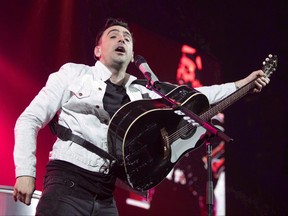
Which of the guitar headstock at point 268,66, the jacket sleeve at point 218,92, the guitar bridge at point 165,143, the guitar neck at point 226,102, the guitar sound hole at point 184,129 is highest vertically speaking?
the guitar headstock at point 268,66

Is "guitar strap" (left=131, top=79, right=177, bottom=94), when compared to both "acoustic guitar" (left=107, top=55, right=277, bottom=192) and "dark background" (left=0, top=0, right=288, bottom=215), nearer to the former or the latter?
"acoustic guitar" (left=107, top=55, right=277, bottom=192)

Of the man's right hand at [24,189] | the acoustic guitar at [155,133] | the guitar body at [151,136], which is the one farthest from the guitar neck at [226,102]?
the man's right hand at [24,189]

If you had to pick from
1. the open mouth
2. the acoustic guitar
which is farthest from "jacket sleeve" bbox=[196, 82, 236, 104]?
the open mouth

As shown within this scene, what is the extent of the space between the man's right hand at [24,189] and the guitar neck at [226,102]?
0.92 m

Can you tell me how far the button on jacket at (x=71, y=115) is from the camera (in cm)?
200

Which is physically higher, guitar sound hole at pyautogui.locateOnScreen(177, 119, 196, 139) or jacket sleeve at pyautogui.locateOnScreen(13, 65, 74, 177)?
guitar sound hole at pyautogui.locateOnScreen(177, 119, 196, 139)

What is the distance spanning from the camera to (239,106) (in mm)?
5223

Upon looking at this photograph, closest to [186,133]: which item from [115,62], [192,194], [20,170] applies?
[115,62]

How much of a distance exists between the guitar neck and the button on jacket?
14.9 inches

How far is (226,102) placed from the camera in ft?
7.69

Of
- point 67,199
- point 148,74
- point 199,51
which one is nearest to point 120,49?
point 148,74

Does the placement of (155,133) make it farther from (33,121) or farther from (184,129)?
(33,121)

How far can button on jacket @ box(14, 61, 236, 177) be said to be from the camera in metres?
2.00

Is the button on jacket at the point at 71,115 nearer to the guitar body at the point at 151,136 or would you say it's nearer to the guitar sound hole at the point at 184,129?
the guitar body at the point at 151,136
